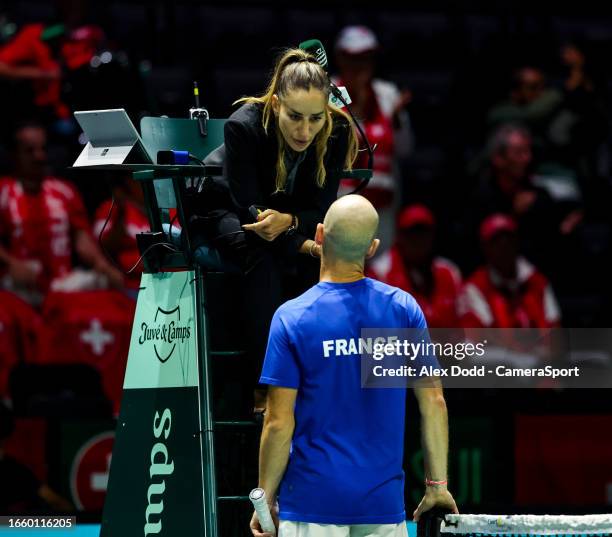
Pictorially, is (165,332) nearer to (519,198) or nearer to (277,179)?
(277,179)

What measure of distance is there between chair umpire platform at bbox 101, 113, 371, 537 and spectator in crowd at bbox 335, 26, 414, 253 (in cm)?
429

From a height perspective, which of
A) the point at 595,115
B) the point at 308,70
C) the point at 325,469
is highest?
the point at 595,115

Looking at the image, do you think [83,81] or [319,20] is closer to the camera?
[83,81]

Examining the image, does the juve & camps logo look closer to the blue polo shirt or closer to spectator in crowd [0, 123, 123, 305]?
the blue polo shirt

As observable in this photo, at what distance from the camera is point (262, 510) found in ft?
12.8

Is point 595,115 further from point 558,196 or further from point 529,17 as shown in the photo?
point 529,17

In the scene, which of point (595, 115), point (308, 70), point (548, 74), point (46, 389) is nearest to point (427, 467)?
point (308, 70)

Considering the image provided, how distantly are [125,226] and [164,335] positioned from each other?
3811 mm

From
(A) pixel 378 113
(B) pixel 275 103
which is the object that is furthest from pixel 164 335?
(A) pixel 378 113

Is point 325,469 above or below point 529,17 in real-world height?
below

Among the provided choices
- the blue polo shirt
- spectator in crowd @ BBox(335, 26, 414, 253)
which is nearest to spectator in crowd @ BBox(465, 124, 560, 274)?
spectator in crowd @ BBox(335, 26, 414, 253)

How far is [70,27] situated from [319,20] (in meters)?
2.51

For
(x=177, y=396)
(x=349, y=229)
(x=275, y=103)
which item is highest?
(x=275, y=103)

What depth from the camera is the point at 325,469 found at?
3840mm
